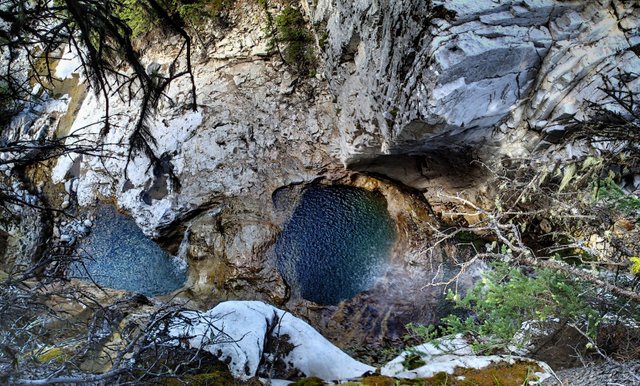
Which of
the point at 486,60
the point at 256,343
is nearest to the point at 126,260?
the point at 256,343

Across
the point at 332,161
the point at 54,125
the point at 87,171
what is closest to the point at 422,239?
the point at 332,161

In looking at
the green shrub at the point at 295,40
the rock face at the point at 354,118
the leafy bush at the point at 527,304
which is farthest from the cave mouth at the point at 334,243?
the leafy bush at the point at 527,304

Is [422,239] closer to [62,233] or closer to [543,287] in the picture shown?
[543,287]

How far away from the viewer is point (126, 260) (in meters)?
7.34

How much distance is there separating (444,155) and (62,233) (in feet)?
22.1

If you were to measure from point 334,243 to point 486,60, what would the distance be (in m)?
3.67

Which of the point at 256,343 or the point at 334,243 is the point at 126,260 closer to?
the point at 334,243

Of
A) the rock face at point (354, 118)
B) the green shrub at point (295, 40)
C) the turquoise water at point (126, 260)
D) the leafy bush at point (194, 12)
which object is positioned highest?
the leafy bush at point (194, 12)

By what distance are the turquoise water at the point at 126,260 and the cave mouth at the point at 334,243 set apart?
6.10 feet

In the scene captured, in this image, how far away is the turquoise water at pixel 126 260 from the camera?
7008 millimetres

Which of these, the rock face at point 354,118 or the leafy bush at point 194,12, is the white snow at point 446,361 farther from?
the leafy bush at point 194,12

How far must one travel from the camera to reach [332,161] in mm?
7730

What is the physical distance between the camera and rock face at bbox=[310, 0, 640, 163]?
14.1 ft

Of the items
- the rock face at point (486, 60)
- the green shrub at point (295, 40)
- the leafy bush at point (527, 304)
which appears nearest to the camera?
the leafy bush at point (527, 304)
